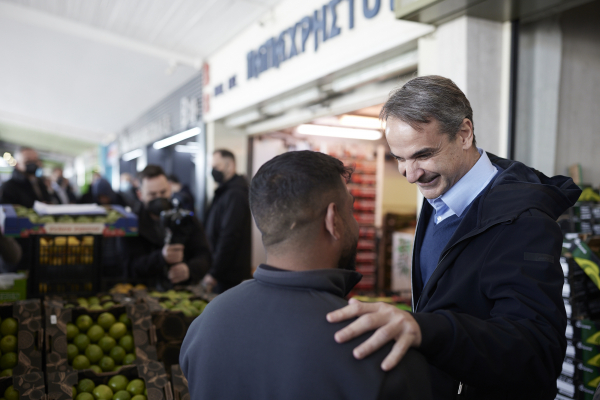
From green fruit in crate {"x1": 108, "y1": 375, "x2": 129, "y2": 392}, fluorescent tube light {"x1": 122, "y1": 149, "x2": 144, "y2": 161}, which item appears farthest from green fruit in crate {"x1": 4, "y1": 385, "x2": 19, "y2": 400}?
fluorescent tube light {"x1": 122, "y1": 149, "x2": 144, "y2": 161}

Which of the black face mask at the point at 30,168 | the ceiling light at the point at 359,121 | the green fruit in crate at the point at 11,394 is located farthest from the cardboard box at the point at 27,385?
the ceiling light at the point at 359,121

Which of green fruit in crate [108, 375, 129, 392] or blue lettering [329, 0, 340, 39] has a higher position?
blue lettering [329, 0, 340, 39]

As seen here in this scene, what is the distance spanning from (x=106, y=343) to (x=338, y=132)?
19.6 ft

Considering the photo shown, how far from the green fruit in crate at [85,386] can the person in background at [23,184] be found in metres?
4.72

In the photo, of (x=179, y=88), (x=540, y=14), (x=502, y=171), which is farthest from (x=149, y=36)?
(x=502, y=171)

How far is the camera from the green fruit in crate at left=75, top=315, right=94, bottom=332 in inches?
87.2

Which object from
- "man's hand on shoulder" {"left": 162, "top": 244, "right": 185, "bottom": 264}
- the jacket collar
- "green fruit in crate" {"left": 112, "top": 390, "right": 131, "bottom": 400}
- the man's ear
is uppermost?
the man's ear

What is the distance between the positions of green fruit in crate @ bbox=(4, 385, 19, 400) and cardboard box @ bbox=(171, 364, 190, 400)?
60 centimetres

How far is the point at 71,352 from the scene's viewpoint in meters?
2.12

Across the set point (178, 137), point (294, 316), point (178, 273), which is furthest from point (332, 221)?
point (178, 137)

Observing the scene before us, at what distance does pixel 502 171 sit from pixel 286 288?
879mm

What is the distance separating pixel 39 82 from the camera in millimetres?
10719

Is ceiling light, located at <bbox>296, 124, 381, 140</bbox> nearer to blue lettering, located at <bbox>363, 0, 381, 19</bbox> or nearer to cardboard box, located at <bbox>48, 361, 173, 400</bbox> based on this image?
blue lettering, located at <bbox>363, 0, 381, 19</bbox>

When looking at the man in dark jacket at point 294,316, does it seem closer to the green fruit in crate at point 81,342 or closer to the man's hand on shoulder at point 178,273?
the green fruit in crate at point 81,342
